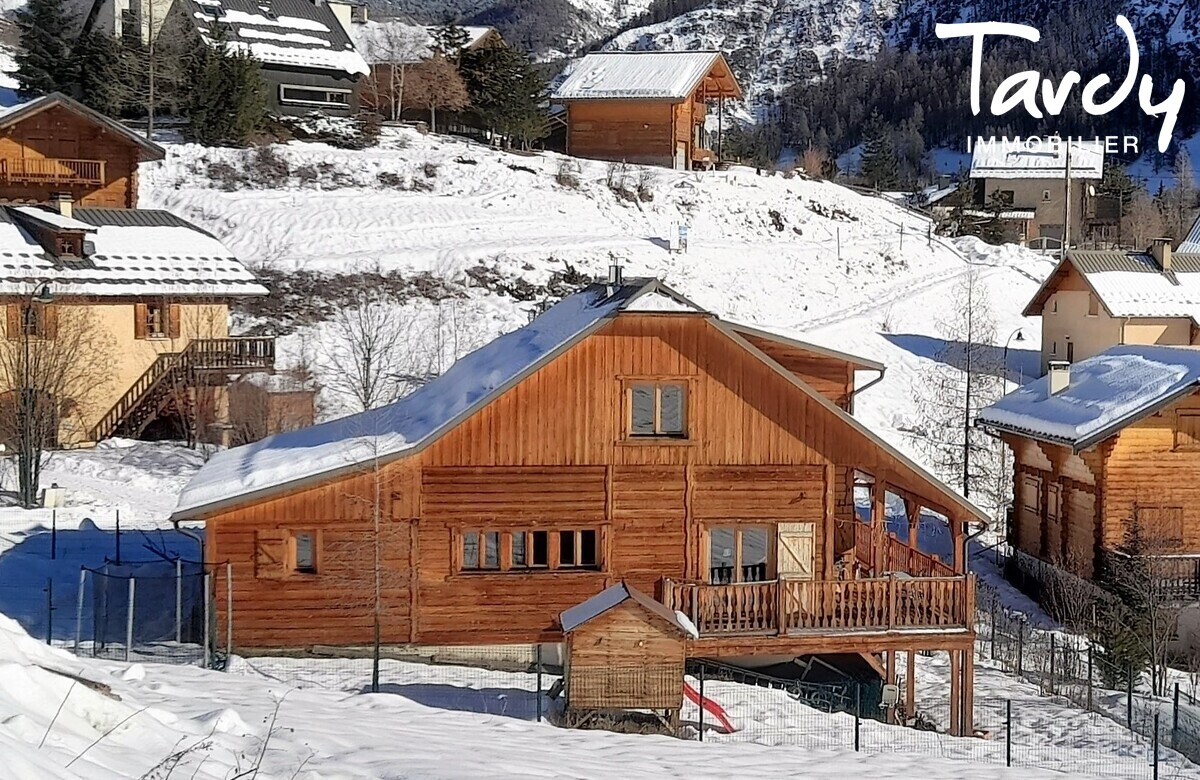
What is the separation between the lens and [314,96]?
64.0m

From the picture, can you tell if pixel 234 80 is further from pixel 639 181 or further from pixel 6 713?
pixel 6 713

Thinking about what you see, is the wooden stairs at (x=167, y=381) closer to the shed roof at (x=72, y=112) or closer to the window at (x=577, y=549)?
the shed roof at (x=72, y=112)

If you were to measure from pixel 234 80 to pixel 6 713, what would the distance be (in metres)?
49.0

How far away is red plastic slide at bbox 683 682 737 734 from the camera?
60.0 ft

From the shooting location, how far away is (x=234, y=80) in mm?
53969

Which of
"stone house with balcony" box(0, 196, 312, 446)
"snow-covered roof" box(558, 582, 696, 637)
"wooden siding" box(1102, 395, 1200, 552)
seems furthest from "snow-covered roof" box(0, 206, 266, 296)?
"wooden siding" box(1102, 395, 1200, 552)

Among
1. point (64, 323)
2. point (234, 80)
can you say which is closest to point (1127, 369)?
point (64, 323)

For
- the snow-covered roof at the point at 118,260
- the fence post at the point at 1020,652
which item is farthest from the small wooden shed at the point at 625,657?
the snow-covered roof at the point at 118,260

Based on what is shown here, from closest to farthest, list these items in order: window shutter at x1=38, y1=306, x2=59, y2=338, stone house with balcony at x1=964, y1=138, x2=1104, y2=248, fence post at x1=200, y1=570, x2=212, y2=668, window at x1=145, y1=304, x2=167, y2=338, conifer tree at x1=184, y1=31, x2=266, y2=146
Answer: fence post at x1=200, y1=570, x2=212, y2=668 → window shutter at x1=38, y1=306, x2=59, y2=338 → window at x1=145, y1=304, x2=167, y2=338 → conifer tree at x1=184, y1=31, x2=266, y2=146 → stone house with balcony at x1=964, y1=138, x2=1104, y2=248

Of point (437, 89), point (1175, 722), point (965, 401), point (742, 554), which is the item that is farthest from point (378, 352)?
point (437, 89)

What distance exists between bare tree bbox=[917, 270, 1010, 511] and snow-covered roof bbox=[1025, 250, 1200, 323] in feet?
13.1

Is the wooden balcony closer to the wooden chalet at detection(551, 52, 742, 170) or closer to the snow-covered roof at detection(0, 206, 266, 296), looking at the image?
the snow-covered roof at detection(0, 206, 266, 296)

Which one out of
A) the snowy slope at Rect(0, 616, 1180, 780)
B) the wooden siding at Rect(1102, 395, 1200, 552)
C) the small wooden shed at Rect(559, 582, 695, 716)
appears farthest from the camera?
the wooden siding at Rect(1102, 395, 1200, 552)

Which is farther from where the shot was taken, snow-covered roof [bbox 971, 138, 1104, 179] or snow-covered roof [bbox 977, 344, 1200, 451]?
snow-covered roof [bbox 971, 138, 1104, 179]
